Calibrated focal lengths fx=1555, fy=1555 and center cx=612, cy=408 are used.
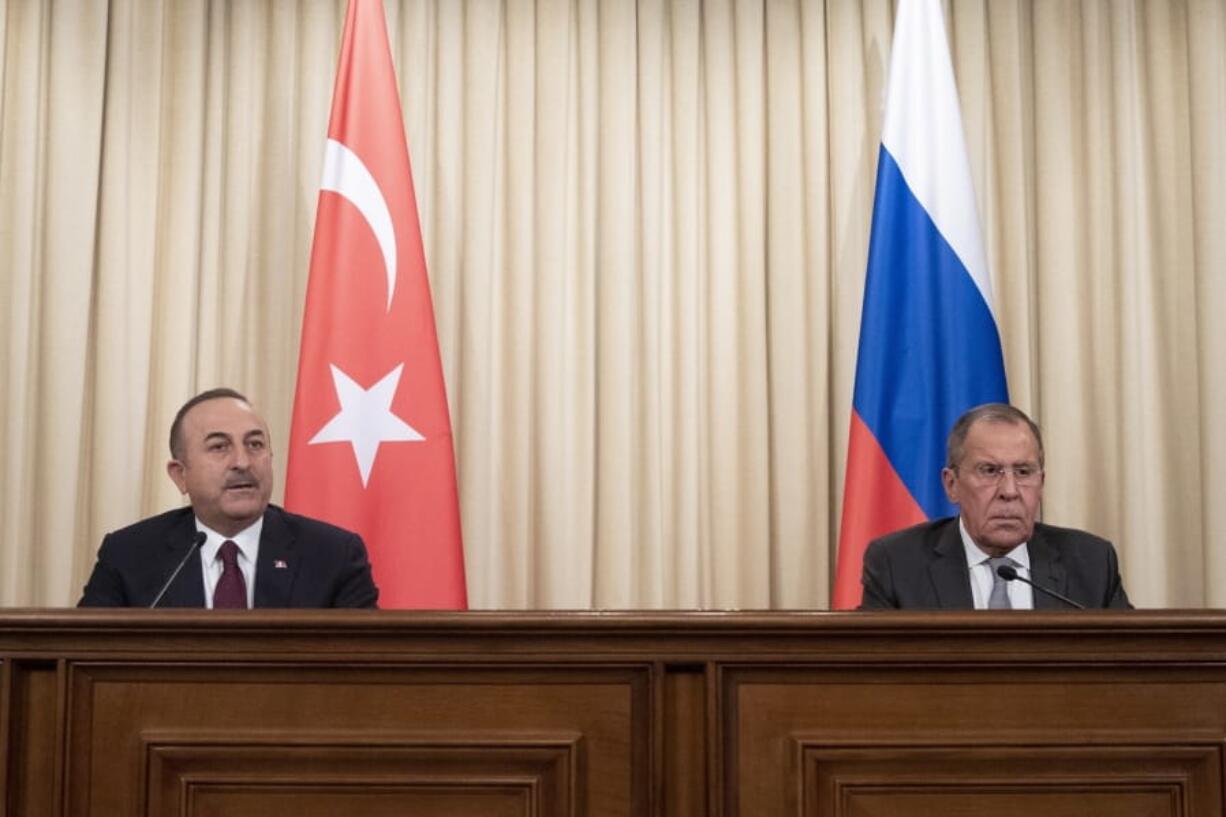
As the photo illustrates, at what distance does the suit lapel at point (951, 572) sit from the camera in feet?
11.5

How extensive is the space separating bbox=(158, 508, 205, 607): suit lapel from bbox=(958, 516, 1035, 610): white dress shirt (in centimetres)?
179

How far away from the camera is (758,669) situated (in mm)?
2275

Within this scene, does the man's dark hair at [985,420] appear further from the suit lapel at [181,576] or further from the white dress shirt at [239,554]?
the suit lapel at [181,576]

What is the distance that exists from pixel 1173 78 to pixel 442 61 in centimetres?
235

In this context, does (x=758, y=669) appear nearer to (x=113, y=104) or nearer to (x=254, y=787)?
(x=254, y=787)

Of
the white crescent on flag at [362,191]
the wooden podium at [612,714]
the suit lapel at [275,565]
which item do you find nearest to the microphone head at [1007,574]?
the wooden podium at [612,714]

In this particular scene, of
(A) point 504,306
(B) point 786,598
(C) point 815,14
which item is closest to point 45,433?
(A) point 504,306

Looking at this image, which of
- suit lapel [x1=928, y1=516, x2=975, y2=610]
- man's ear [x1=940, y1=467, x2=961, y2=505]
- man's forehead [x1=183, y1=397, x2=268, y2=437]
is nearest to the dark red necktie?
man's forehead [x1=183, y1=397, x2=268, y2=437]

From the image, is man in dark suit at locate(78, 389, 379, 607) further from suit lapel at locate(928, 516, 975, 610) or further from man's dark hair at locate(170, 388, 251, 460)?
suit lapel at locate(928, 516, 975, 610)

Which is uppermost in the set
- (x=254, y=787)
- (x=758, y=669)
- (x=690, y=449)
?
(x=690, y=449)

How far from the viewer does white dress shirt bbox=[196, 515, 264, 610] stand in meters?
3.68

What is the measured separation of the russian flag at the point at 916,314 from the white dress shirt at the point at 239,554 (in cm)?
165

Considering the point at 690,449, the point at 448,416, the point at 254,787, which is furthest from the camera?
the point at 690,449

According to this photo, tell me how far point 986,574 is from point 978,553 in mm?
55
